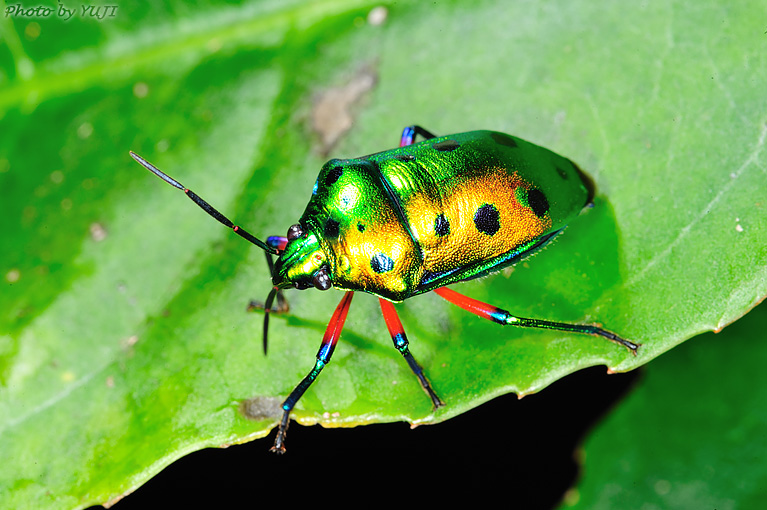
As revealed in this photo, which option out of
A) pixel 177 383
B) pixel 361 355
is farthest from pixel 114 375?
pixel 361 355

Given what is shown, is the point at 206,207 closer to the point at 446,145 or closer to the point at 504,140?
the point at 446,145

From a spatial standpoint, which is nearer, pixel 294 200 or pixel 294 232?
pixel 294 232

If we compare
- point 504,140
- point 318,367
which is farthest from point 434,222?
point 318,367

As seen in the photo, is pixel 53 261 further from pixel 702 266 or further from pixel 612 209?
pixel 702 266

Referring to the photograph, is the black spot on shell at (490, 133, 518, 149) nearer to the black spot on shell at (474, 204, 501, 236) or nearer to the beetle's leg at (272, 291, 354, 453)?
A: the black spot on shell at (474, 204, 501, 236)

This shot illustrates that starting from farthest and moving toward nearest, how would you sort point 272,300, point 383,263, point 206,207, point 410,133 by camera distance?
point 410,133 < point 272,300 < point 206,207 < point 383,263

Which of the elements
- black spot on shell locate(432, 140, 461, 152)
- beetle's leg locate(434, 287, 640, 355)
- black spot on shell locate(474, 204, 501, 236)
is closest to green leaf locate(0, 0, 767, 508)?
beetle's leg locate(434, 287, 640, 355)

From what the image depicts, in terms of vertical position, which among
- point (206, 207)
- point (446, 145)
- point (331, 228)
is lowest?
point (331, 228)
